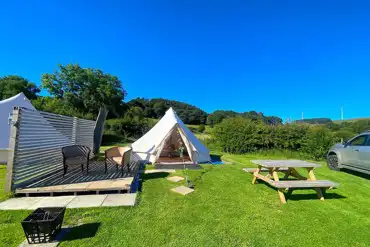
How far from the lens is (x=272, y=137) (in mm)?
11055

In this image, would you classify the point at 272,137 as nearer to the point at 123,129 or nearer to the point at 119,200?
the point at 119,200

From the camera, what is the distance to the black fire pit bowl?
2225 millimetres

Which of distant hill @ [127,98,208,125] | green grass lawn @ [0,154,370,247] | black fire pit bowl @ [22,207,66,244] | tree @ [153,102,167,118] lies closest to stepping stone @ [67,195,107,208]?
green grass lawn @ [0,154,370,247]

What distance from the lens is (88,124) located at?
29.3 feet

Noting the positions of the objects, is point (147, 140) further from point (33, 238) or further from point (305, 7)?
point (305, 7)

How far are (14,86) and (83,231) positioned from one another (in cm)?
3524

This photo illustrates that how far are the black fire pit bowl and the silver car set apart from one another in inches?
328

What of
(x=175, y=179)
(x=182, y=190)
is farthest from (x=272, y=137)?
(x=182, y=190)

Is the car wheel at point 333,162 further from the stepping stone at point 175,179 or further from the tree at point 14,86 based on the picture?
the tree at point 14,86

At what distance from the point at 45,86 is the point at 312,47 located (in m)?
33.2

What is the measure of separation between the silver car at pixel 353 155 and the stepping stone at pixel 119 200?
728cm

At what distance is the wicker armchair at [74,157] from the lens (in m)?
5.05

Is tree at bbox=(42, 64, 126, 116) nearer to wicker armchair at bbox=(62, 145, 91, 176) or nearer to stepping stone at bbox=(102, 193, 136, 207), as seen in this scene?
wicker armchair at bbox=(62, 145, 91, 176)

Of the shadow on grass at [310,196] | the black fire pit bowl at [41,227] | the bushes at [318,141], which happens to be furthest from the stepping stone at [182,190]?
the bushes at [318,141]
